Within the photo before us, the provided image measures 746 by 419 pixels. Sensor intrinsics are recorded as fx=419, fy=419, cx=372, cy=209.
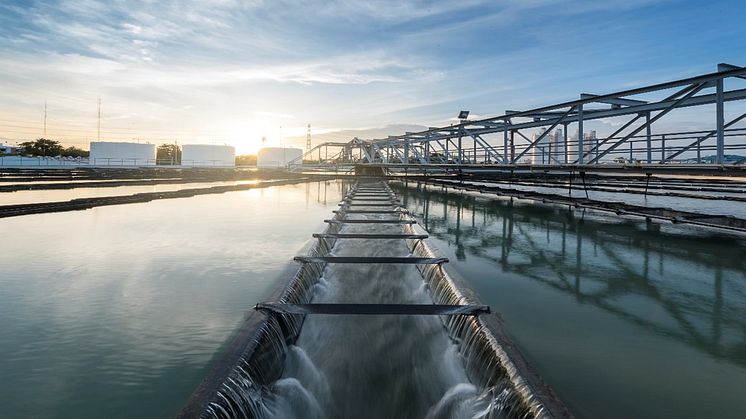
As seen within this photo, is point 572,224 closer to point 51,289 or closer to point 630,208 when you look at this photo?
point 630,208

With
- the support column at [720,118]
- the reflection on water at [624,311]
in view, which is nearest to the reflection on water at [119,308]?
the reflection on water at [624,311]

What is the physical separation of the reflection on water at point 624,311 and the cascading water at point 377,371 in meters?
0.39

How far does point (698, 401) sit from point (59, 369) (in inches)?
161

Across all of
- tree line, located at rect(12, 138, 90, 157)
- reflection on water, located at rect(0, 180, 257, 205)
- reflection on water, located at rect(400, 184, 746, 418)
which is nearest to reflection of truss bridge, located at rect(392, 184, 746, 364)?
reflection on water, located at rect(400, 184, 746, 418)

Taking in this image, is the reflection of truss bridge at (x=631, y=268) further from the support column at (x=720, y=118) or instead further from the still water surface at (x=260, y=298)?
the support column at (x=720, y=118)

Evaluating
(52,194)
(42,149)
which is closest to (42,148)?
(42,149)

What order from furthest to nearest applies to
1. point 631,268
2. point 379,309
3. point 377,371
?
1. point 631,268
2. point 379,309
3. point 377,371

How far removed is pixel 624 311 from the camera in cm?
413

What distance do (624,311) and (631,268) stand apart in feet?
7.20

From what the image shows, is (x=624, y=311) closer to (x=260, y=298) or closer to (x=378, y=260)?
(x=378, y=260)

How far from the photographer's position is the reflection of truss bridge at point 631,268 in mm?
3811

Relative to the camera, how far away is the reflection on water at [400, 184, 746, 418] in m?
2.62

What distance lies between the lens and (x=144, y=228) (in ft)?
29.2

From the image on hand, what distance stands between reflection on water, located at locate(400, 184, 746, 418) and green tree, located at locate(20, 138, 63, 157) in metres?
88.6
